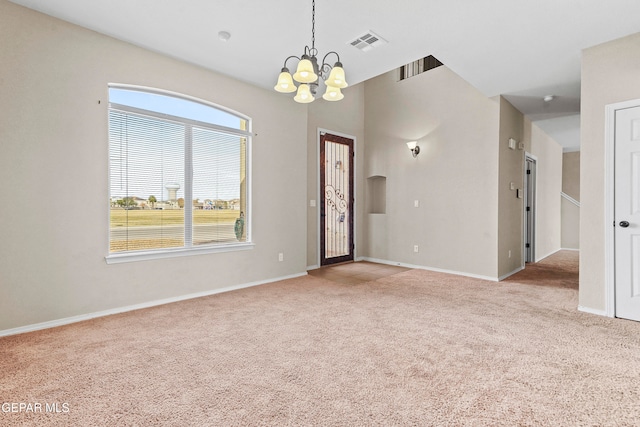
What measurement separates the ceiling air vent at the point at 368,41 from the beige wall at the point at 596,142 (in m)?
2.19

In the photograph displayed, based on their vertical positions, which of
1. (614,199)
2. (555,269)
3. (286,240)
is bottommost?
(555,269)

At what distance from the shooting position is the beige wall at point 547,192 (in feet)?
21.4

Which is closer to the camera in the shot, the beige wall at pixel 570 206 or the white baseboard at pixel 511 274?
the white baseboard at pixel 511 274

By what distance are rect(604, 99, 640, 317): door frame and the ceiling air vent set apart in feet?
7.82

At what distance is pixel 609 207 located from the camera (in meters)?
3.19

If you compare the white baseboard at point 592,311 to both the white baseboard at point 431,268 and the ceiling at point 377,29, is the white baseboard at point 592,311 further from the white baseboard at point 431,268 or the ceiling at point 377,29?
the ceiling at point 377,29

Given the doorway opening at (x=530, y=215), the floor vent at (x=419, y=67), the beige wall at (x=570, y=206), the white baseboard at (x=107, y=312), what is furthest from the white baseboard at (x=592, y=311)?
the beige wall at (x=570, y=206)

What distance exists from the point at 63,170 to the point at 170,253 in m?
1.32

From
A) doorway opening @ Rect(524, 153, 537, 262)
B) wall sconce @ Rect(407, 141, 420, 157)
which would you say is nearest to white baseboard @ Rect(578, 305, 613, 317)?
doorway opening @ Rect(524, 153, 537, 262)

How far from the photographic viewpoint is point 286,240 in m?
4.92

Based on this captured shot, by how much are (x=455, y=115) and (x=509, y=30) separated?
2.27 meters

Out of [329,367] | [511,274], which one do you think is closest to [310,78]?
[329,367]

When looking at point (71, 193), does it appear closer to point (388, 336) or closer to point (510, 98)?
point (388, 336)

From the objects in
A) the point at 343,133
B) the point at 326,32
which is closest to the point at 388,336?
the point at 326,32
